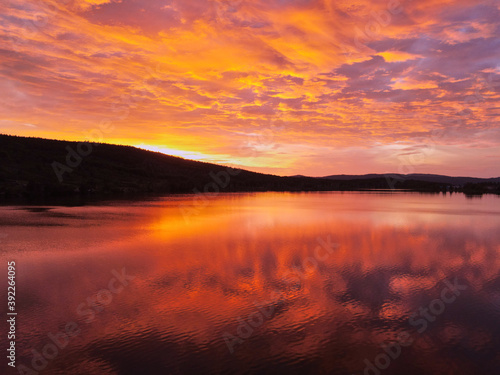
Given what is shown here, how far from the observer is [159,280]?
18.0 m

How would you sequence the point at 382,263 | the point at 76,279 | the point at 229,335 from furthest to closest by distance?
the point at 382,263
the point at 76,279
the point at 229,335

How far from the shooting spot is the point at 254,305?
1474cm

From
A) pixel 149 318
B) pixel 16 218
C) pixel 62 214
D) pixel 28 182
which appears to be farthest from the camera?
pixel 28 182

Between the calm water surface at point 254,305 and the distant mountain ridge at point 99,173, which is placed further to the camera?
the distant mountain ridge at point 99,173

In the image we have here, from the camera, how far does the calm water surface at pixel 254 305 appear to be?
1050cm

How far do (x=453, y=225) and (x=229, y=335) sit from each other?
38228mm

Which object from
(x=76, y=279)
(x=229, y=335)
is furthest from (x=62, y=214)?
(x=229, y=335)

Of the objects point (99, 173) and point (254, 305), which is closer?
point (254, 305)

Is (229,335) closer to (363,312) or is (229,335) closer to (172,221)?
(363,312)

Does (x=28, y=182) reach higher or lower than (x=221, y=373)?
higher

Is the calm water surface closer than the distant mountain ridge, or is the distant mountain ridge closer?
the calm water surface

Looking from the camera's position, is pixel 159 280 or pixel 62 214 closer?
pixel 159 280

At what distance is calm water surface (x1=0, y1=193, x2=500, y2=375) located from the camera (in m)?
10.5

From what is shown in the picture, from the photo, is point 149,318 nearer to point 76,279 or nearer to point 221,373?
point 221,373
